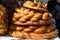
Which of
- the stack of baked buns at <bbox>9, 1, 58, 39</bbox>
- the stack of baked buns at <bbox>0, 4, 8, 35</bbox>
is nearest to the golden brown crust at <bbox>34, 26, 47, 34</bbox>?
the stack of baked buns at <bbox>9, 1, 58, 39</bbox>

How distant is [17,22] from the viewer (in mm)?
773

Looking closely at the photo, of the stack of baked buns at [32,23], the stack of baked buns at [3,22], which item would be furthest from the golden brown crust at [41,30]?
the stack of baked buns at [3,22]

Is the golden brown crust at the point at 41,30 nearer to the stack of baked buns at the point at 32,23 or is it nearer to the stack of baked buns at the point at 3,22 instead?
the stack of baked buns at the point at 32,23

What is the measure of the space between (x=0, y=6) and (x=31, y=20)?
0.20 metres

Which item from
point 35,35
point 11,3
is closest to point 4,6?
A: point 11,3

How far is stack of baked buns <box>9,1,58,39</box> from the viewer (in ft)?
2.48

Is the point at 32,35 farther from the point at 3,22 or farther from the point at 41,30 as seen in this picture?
the point at 3,22

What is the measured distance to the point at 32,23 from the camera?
0.75m

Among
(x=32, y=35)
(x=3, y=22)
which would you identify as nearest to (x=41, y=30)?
(x=32, y=35)

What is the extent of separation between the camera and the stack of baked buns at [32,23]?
2.48 ft

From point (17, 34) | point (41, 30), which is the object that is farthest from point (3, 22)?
point (41, 30)

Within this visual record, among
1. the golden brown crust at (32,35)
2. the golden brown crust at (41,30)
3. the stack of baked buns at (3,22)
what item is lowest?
the golden brown crust at (32,35)

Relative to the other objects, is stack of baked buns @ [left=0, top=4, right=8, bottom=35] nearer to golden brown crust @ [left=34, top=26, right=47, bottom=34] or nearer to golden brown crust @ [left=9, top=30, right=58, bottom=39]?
golden brown crust @ [left=9, top=30, right=58, bottom=39]

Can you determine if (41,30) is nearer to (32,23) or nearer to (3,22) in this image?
(32,23)
